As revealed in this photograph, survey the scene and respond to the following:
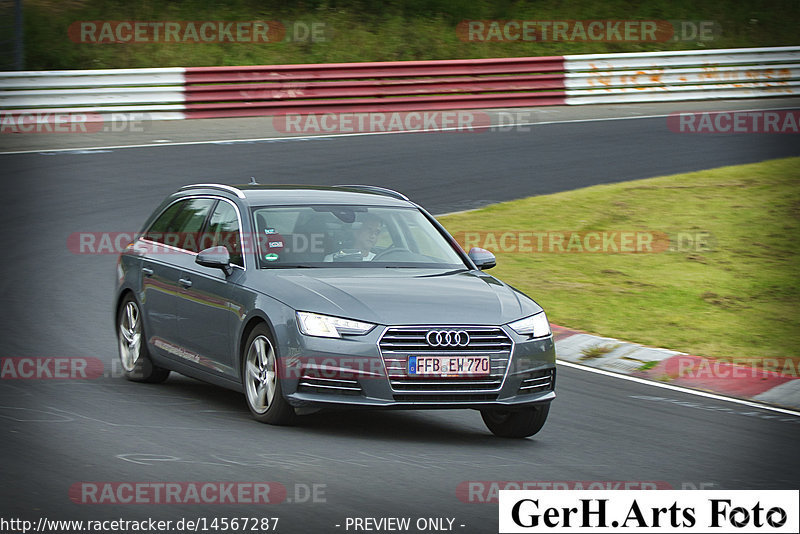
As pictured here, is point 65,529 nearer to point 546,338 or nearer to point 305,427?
point 305,427

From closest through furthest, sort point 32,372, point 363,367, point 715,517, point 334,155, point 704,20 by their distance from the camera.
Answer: point 715,517 → point 363,367 → point 32,372 → point 334,155 → point 704,20

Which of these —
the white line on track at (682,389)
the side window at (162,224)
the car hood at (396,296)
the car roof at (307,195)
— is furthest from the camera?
the side window at (162,224)

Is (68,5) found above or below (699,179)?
above

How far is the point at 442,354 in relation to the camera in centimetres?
849

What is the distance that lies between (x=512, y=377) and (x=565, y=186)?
12648 mm

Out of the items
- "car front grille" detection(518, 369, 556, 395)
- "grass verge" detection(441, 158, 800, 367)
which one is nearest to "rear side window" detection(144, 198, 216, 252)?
"car front grille" detection(518, 369, 556, 395)

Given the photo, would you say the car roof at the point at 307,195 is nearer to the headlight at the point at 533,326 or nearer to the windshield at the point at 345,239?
the windshield at the point at 345,239

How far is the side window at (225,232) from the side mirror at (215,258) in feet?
0.42

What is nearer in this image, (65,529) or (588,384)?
(65,529)

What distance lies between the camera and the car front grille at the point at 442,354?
8438 mm

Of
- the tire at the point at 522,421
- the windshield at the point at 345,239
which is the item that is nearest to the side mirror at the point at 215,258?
the windshield at the point at 345,239

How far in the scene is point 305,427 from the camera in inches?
348

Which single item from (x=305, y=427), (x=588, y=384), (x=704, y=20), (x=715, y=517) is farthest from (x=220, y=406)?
(x=704, y=20)

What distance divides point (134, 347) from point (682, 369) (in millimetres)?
4723
